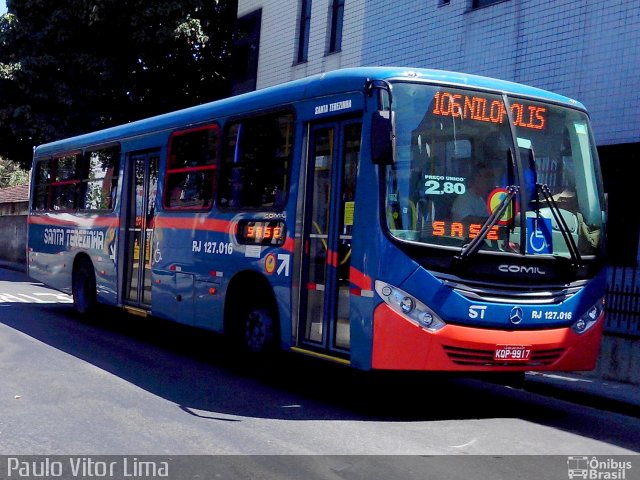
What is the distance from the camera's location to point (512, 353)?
7902 mm

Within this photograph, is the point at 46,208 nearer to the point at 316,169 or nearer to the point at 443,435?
the point at 316,169

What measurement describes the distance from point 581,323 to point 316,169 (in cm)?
296

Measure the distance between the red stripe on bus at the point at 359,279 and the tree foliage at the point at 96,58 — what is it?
1850 cm

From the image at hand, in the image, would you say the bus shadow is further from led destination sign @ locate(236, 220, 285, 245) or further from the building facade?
the building facade

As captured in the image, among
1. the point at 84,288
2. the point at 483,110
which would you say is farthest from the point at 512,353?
the point at 84,288

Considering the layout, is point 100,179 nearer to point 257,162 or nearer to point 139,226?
point 139,226

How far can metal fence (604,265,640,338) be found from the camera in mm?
11242

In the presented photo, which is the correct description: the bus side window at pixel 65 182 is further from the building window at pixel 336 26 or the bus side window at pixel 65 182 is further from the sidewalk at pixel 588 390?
the sidewalk at pixel 588 390

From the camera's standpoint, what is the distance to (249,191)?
10117 millimetres

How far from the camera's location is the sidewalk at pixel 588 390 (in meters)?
9.32

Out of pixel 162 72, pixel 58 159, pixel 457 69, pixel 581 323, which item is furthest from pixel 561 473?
pixel 162 72

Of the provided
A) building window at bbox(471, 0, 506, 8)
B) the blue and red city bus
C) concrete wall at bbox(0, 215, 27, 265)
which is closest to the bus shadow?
the blue and red city bus

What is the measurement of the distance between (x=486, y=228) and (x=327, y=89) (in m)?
2.20

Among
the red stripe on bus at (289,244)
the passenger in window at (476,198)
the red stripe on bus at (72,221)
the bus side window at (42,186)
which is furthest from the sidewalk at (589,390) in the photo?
the bus side window at (42,186)
